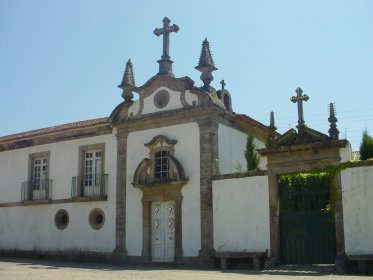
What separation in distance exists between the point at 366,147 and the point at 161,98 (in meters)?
7.80

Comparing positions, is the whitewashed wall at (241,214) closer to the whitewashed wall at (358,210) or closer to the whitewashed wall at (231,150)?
the whitewashed wall at (231,150)

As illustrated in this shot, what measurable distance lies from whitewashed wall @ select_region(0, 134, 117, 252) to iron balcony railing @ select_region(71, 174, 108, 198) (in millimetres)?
238

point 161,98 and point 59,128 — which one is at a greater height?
point 161,98

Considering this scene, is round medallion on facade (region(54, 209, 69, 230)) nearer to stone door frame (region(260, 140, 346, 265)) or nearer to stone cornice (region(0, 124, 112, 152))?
A: stone cornice (region(0, 124, 112, 152))

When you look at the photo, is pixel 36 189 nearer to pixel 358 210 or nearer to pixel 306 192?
pixel 306 192

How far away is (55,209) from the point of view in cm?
2153

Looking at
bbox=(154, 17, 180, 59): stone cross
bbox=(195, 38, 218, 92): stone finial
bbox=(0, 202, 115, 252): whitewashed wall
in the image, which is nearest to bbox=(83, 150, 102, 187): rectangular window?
bbox=(0, 202, 115, 252): whitewashed wall

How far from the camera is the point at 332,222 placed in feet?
48.6

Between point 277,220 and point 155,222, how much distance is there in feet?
16.6

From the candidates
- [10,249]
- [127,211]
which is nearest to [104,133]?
[127,211]

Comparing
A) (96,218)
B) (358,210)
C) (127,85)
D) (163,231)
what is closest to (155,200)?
(163,231)

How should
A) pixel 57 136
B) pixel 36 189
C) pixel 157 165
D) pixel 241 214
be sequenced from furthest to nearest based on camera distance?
pixel 36 189
pixel 57 136
pixel 157 165
pixel 241 214

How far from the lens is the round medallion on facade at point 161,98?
19250 millimetres

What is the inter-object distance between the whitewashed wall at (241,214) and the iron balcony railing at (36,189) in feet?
27.8
